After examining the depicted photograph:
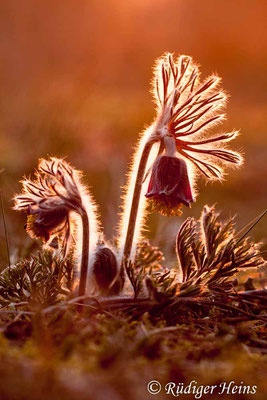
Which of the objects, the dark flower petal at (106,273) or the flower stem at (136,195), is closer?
the dark flower petal at (106,273)

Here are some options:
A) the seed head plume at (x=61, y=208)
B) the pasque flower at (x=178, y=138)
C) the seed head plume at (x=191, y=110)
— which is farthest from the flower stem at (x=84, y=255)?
the seed head plume at (x=191, y=110)

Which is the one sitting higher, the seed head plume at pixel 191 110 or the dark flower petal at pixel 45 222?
the seed head plume at pixel 191 110

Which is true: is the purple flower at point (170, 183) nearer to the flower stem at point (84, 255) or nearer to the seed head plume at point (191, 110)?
the seed head plume at point (191, 110)

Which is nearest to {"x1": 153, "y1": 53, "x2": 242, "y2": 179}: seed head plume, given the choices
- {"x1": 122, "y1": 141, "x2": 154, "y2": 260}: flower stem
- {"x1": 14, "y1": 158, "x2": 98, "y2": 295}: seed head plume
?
{"x1": 122, "y1": 141, "x2": 154, "y2": 260}: flower stem

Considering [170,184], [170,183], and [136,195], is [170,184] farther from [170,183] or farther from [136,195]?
[136,195]

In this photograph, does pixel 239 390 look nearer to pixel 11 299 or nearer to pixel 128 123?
pixel 11 299
